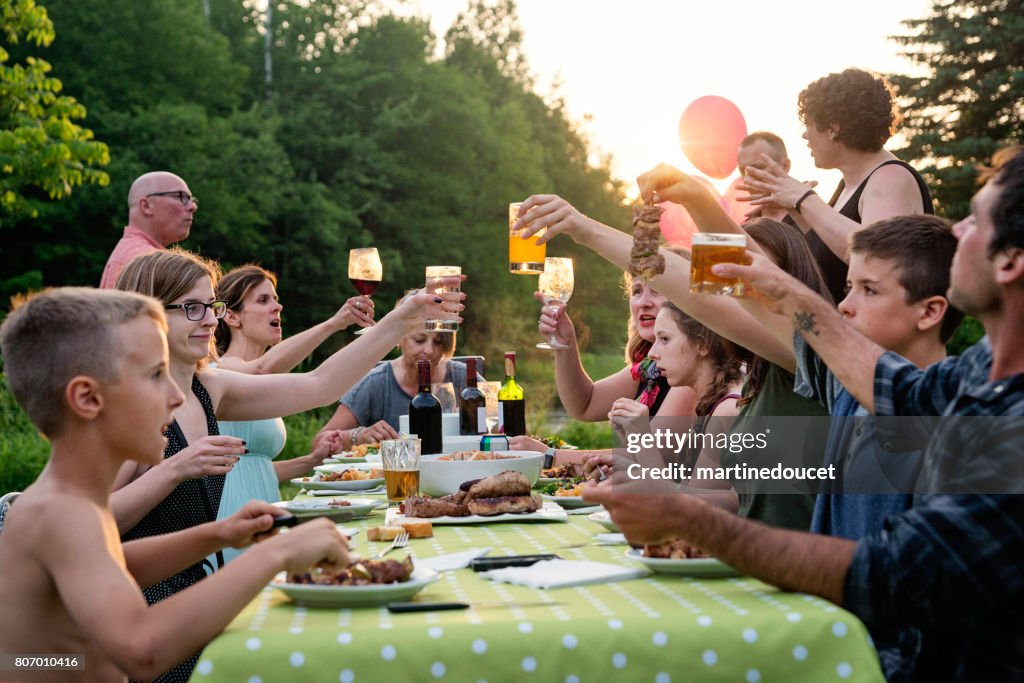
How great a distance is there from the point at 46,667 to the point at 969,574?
164 cm

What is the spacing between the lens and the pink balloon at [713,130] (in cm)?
1043

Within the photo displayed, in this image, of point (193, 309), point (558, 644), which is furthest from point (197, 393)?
point (558, 644)

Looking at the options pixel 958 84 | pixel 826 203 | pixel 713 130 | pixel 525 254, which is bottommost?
pixel 525 254

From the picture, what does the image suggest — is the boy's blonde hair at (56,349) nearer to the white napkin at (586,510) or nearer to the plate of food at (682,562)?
the plate of food at (682,562)

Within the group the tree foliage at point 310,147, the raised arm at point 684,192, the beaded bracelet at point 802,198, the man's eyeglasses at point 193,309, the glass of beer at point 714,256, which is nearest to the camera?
the glass of beer at point 714,256

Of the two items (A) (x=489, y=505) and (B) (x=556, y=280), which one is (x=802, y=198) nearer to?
(B) (x=556, y=280)

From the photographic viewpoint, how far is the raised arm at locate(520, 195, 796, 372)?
302 centimetres

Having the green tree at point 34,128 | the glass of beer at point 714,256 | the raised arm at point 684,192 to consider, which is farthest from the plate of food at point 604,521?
the green tree at point 34,128

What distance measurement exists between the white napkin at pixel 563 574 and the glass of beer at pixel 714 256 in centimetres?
72

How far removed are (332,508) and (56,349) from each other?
112 cm

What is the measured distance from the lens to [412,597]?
1991 mm

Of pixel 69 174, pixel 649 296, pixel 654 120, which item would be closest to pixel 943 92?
pixel 654 120

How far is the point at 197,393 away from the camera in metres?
3.68

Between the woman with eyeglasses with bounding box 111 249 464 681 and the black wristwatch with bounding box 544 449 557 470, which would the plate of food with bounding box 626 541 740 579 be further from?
the black wristwatch with bounding box 544 449 557 470
